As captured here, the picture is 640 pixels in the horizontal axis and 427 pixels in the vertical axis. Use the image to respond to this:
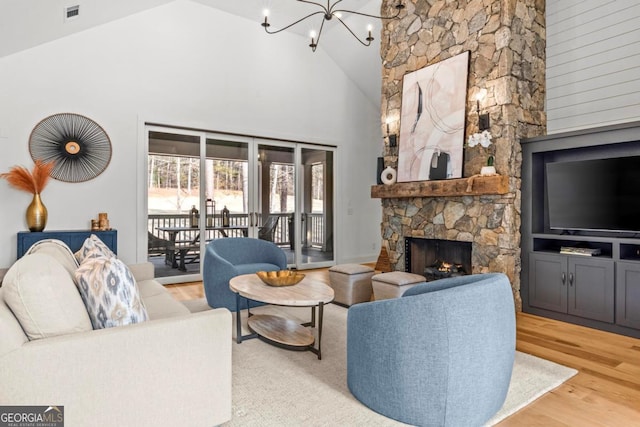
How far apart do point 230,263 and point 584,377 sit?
3.06 meters

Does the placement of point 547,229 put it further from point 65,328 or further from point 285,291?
point 65,328

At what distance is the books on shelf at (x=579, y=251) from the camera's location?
3533 mm

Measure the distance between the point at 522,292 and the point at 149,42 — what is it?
5752 millimetres

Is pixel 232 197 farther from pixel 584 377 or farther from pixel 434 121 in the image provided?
pixel 584 377

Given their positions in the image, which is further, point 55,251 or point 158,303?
point 158,303

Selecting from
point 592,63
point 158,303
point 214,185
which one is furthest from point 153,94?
point 592,63

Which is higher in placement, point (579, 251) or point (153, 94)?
point (153, 94)

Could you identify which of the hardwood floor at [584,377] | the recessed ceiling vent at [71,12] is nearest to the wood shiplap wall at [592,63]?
the hardwood floor at [584,377]

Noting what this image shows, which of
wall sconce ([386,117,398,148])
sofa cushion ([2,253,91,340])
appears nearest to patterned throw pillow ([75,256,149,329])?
sofa cushion ([2,253,91,340])

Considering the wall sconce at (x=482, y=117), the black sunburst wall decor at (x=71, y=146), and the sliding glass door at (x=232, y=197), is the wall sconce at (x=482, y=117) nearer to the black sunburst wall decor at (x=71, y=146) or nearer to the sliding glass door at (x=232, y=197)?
the sliding glass door at (x=232, y=197)

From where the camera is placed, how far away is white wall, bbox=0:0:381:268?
173 inches

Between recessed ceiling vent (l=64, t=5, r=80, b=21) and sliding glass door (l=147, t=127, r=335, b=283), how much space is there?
5.00 ft

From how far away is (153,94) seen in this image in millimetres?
5152

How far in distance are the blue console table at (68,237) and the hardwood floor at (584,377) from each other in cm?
448
